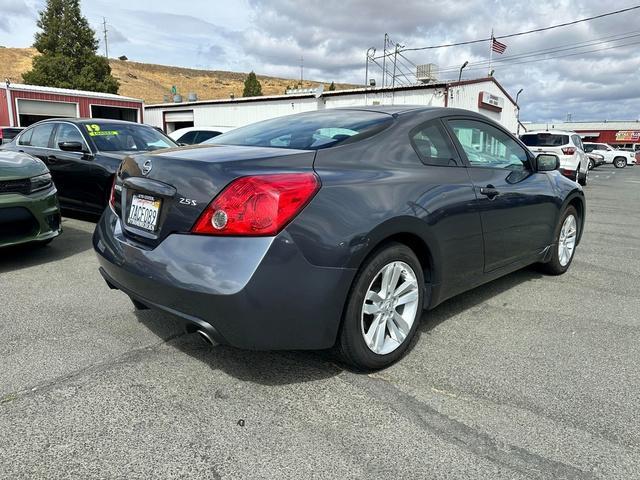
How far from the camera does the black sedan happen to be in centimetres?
660

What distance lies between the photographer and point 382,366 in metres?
2.86

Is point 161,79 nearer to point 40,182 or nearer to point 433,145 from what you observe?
point 40,182

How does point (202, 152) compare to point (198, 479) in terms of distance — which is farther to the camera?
point (202, 152)

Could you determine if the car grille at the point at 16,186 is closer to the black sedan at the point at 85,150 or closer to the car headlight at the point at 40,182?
the car headlight at the point at 40,182

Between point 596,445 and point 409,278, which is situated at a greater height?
point 409,278

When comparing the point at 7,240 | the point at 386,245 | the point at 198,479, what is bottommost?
the point at 198,479

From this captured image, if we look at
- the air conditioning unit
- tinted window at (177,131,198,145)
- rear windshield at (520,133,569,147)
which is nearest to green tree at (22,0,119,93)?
the air conditioning unit

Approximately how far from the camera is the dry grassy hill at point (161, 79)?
7931 cm

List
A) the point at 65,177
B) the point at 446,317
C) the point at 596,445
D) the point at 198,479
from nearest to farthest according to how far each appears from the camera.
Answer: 1. the point at 198,479
2. the point at 596,445
3. the point at 446,317
4. the point at 65,177

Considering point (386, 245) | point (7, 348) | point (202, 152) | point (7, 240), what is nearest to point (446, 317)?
point (386, 245)

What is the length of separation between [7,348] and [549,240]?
4249 mm

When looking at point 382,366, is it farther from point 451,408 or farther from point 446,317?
point 446,317

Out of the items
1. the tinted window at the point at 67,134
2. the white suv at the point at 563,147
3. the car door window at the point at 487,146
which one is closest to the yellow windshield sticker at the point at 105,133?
the tinted window at the point at 67,134

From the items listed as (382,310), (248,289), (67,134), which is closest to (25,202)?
(67,134)
